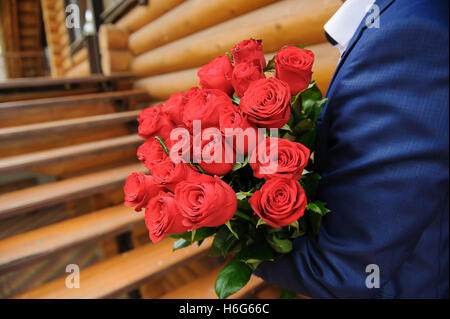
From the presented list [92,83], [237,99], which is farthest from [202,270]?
[92,83]

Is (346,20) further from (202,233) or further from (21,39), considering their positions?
(21,39)

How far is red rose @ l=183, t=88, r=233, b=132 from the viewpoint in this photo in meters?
0.53

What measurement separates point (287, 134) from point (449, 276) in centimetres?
46

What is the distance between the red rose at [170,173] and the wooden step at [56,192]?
4.52 feet

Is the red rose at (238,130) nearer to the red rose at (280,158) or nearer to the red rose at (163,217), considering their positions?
the red rose at (280,158)

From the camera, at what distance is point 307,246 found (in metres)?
0.64

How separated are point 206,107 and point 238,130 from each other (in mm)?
83

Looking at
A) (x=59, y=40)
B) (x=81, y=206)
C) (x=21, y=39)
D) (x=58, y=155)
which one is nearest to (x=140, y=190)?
(x=58, y=155)

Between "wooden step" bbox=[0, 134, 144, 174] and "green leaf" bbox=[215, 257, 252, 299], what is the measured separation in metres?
1.63

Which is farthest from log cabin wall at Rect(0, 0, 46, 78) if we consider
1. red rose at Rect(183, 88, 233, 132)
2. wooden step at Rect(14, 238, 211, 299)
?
red rose at Rect(183, 88, 233, 132)

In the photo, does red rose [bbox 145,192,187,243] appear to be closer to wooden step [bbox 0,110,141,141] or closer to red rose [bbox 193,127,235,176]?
red rose [bbox 193,127,235,176]

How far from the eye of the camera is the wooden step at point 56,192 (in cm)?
154
